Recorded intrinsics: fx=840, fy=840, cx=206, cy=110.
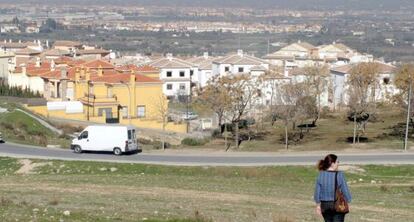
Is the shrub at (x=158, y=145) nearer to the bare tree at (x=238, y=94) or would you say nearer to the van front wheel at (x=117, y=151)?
the bare tree at (x=238, y=94)

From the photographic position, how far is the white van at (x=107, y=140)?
148ft

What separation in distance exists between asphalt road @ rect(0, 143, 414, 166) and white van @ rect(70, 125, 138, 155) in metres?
0.45

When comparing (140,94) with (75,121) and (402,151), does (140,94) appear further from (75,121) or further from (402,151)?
(402,151)

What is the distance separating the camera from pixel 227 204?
22406 millimetres

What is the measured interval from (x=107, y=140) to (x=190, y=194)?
20.9m

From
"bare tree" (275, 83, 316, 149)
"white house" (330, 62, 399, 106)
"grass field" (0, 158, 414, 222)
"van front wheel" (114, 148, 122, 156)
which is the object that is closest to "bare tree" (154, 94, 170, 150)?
"bare tree" (275, 83, 316, 149)

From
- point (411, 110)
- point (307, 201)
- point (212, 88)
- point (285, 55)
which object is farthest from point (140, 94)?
point (285, 55)

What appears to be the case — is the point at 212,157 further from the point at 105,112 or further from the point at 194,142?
the point at 105,112

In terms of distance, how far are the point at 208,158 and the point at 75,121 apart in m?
22.9

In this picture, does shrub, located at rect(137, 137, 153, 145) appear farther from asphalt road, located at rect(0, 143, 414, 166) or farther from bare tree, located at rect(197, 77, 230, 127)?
asphalt road, located at rect(0, 143, 414, 166)

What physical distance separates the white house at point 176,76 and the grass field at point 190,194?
197 feet

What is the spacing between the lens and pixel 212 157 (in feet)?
147

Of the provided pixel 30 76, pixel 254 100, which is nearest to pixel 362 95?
pixel 254 100

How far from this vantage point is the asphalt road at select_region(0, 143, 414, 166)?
41.7m
